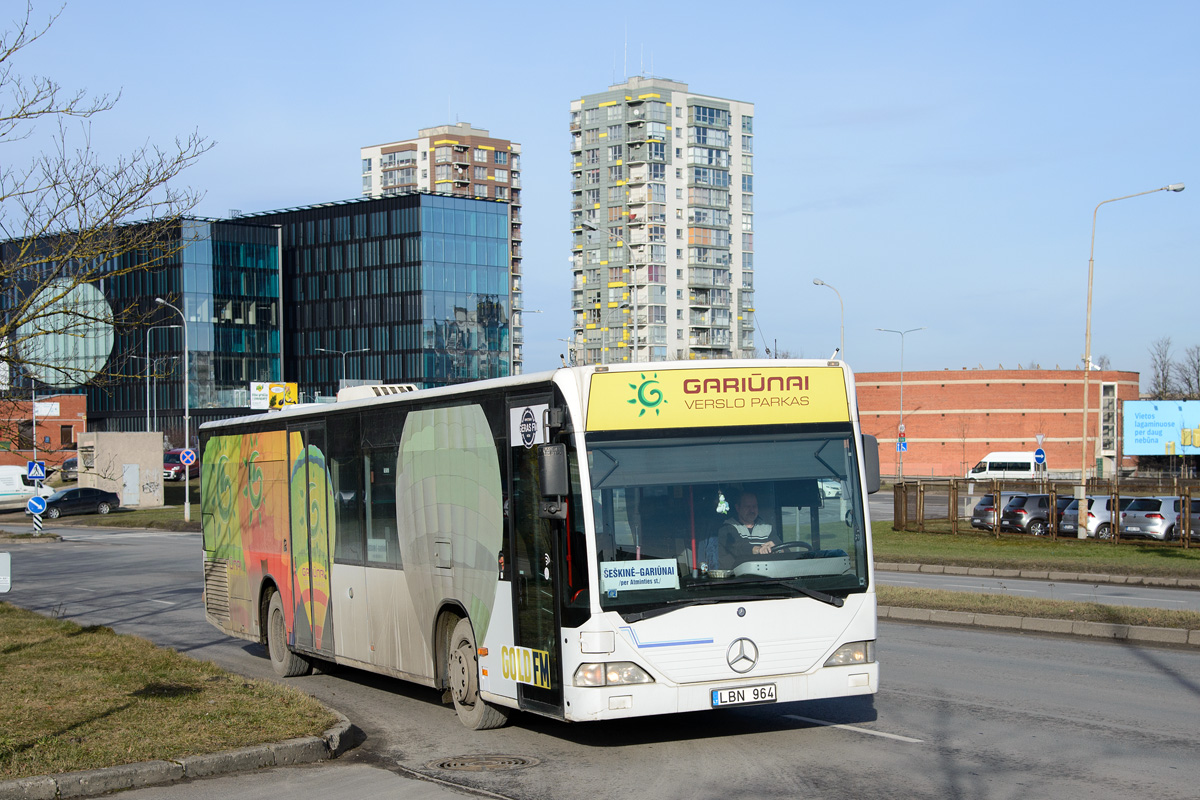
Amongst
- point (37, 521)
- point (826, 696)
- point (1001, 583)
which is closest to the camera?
point (826, 696)

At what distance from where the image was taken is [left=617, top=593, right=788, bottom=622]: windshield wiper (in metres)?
8.53

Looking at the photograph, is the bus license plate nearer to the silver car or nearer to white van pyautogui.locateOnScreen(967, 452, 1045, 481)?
the silver car

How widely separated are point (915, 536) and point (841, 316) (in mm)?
22417

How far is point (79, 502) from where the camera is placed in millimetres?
61094

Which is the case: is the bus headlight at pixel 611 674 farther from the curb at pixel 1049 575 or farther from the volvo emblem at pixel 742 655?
the curb at pixel 1049 575

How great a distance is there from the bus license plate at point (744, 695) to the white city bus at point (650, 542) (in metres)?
0.02

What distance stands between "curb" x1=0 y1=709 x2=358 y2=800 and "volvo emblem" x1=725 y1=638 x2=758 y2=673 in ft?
10.3

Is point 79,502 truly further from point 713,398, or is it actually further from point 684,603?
point 684,603

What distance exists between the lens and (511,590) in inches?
371

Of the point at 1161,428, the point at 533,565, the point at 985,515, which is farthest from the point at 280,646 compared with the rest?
the point at 1161,428

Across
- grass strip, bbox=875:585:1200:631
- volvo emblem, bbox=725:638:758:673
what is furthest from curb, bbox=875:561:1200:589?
volvo emblem, bbox=725:638:758:673

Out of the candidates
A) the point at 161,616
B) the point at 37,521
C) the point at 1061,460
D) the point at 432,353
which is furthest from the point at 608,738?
the point at 432,353

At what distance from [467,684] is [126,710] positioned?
287 centimetres

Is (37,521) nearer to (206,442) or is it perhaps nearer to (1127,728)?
(206,442)
